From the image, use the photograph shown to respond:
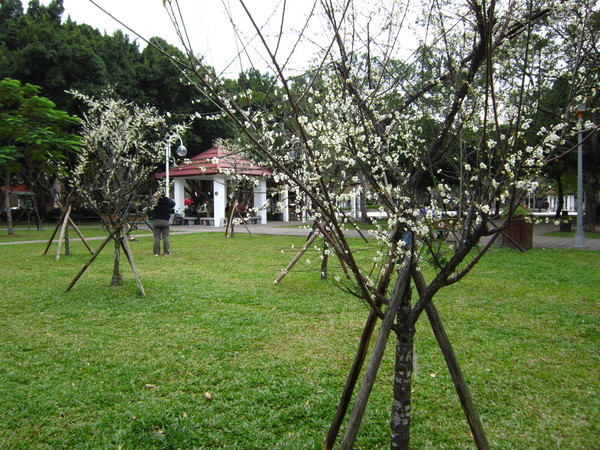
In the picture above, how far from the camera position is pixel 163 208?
12.4 metres

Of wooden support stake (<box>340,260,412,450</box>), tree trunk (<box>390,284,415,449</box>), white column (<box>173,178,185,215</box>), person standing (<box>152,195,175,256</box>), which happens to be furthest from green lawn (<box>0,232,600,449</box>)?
white column (<box>173,178,185,215</box>)

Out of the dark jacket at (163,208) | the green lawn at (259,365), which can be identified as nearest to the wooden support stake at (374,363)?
the green lawn at (259,365)

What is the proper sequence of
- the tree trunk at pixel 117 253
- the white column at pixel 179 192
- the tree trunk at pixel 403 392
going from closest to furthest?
the tree trunk at pixel 403 392
the tree trunk at pixel 117 253
the white column at pixel 179 192

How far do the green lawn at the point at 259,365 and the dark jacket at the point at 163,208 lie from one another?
13.6 ft

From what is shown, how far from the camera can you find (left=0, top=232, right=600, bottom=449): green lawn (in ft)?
10.5

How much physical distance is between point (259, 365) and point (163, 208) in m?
8.88

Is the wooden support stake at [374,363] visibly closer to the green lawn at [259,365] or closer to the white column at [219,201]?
the green lawn at [259,365]

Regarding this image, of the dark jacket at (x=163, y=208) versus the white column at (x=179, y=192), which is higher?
the white column at (x=179, y=192)

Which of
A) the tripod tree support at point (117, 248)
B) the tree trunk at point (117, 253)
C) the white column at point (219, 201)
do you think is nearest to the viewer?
the tripod tree support at point (117, 248)

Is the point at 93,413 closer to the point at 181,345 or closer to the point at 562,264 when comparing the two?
the point at 181,345

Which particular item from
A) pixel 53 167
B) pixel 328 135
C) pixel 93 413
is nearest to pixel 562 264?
pixel 328 135

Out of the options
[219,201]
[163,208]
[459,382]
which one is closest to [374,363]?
[459,382]

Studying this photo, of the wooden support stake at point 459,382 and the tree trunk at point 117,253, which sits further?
the tree trunk at point 117,253

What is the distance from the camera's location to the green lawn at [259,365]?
10.5 ft
